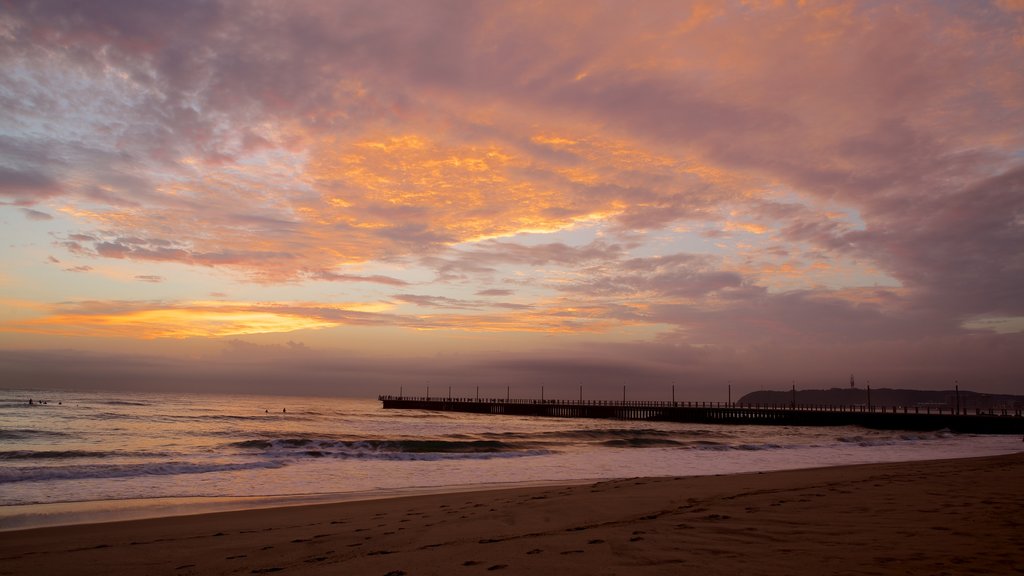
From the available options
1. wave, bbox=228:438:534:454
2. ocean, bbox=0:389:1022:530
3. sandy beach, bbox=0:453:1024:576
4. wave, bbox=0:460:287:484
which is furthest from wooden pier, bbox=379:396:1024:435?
wave, bbox=0:460:287:484

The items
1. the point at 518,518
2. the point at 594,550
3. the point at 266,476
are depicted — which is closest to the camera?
the point at 594,550

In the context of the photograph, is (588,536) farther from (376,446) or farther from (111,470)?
(376,446)

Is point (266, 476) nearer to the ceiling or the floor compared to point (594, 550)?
nearer to the floor

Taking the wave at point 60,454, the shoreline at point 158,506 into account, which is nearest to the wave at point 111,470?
the wave at point 60,454

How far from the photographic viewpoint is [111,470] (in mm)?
19781

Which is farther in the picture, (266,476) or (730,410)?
(730,410)

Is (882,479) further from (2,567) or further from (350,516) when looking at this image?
(2,567)

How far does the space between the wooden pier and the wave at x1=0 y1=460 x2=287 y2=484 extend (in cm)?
6828

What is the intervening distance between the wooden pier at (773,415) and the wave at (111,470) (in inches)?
2688

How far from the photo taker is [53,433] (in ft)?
115

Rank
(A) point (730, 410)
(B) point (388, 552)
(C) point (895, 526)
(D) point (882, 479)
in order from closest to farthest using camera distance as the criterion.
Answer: (B) point (388, 552), (C) point (895, 526), (D) point (882, 479), (A) point (730, 410)

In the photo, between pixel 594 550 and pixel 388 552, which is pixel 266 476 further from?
pixel 594 550

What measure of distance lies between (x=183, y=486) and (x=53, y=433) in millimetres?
24894

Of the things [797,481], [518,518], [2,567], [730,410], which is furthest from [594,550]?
[730,410]
